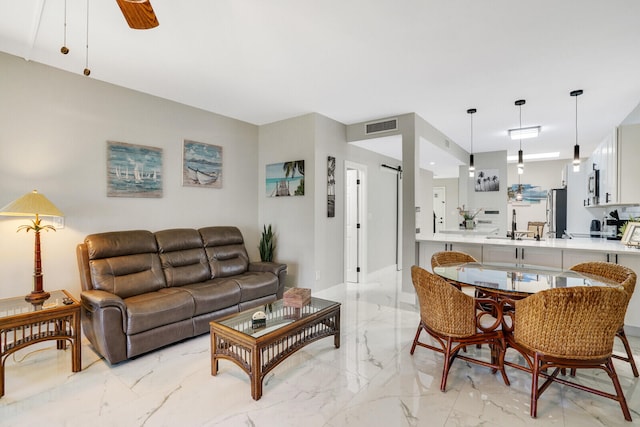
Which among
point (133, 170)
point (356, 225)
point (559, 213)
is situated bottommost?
point (356, 225)

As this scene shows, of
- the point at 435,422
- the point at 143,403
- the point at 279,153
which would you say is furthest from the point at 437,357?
the point at 279,153

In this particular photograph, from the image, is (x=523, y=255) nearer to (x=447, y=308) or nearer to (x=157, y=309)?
(x=447, y=308)

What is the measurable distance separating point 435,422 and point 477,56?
284cm

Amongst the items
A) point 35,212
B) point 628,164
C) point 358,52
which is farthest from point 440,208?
point 35,212

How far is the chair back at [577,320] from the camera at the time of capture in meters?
1.79

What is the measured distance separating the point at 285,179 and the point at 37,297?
2.95 m

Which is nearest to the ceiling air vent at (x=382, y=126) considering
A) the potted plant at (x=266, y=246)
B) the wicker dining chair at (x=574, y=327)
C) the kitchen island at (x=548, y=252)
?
the kitchen island at (x=548, y=252)

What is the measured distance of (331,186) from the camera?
457 centimetres

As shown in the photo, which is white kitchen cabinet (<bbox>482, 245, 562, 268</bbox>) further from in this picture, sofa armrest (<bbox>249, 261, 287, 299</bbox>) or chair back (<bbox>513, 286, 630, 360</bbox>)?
sofa armrest (<bbox>249, 261, 287, 299</bbox>)

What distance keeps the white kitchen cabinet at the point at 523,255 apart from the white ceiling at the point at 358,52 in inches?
68.9

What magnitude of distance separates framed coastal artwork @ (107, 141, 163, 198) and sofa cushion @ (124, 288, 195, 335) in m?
1.22

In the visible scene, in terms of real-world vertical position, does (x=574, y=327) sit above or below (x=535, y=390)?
above

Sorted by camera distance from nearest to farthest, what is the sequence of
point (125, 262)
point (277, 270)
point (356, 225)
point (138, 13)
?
1. point (138, 13)
2. point (125, 262)
3. point (277, 270)
4. point (356, 225)

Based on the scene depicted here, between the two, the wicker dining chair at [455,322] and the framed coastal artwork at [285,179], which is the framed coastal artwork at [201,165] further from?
the wicker dining chair at [455,322]
